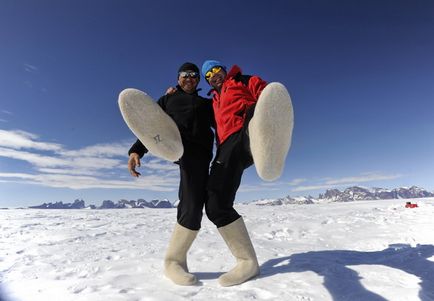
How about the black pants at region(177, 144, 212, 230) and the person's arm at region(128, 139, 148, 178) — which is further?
the person's arm at region(128, 139, 148, 178)

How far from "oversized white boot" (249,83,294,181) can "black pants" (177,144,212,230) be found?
716 millimetres

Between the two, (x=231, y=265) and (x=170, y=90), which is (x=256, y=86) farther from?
(x=231, y=265)

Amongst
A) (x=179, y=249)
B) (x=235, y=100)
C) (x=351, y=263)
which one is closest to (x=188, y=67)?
(x=235, y=100)

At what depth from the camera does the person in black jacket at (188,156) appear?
268 centimetres

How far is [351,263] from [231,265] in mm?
1143

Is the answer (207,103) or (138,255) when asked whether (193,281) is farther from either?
(207,103)

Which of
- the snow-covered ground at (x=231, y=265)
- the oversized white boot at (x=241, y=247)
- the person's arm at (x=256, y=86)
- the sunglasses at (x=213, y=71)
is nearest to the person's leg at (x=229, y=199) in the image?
the oversized white boot at (x=241, y=247)

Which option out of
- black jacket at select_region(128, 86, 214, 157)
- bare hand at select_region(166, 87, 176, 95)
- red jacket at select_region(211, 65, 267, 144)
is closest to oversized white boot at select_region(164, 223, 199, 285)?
black jacket at select_region(128, 86, 214, 157)

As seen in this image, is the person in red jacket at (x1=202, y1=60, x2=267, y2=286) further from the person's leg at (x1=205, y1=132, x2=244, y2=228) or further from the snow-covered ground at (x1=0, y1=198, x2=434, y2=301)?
the snow-covered ground at (x1=0, y1=198, x2=434, y2=301)

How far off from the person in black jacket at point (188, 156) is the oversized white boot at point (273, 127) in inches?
29.3

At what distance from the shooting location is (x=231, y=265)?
2979 mm

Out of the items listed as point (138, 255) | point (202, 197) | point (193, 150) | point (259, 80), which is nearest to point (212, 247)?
point (138, 255)

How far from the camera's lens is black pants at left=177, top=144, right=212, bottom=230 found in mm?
2691

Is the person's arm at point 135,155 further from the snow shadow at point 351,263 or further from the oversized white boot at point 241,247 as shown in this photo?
the snow shadow at point 351,263
